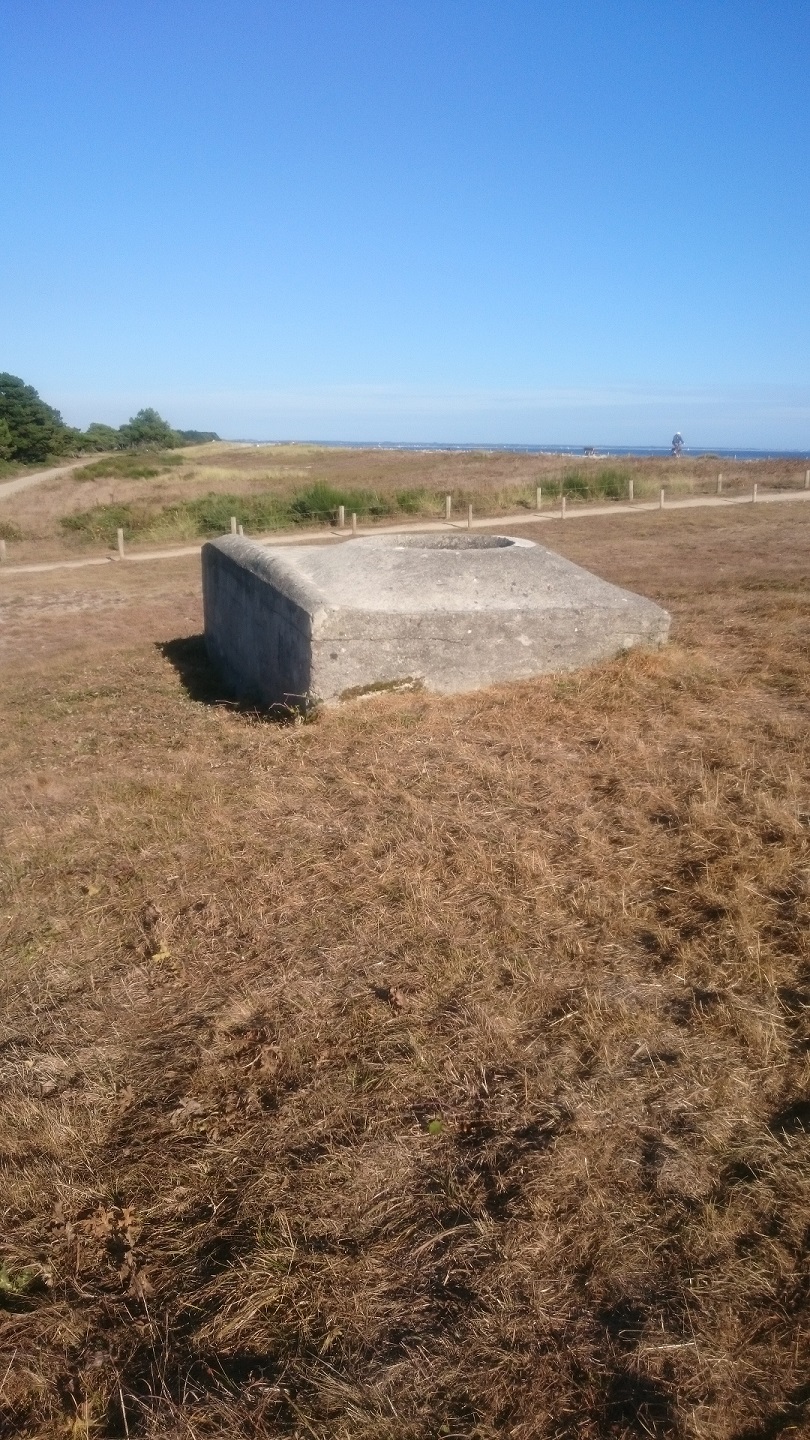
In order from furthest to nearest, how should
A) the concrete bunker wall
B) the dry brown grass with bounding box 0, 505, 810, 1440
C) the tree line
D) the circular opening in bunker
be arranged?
the tree line, the circular opening in bunker, the concrete bunker wall, the dry brown grass with bounding box 0, 505, 810, 1440

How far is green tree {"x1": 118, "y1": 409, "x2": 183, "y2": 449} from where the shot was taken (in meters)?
101

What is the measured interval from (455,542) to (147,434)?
10162 centimetres

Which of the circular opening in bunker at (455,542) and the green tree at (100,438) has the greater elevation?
the green tree at (100,438)

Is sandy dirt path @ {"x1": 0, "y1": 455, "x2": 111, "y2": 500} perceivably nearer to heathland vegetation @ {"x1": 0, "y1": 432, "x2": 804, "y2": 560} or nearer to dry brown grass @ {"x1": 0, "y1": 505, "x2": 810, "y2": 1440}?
heathland vegetation @ {"x1": 0, "y1": 432, "x2": 804, "y2": 560}

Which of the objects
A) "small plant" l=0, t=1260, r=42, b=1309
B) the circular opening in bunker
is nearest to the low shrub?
the circular opening in bunker

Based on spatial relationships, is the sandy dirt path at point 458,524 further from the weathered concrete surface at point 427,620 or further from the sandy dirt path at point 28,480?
the sandy dirt path at point 28,480

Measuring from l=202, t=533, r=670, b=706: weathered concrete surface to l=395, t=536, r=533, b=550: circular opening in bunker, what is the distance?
3.33 ft

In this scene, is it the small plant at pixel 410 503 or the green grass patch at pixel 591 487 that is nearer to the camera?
the small plant at pixel 410 503

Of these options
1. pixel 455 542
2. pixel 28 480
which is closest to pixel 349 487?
pixel 28 480

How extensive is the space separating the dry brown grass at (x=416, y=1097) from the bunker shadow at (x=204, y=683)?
1485mm

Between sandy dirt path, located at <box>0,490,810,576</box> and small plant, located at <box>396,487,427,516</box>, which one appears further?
small plant, located at <box>396,487,427,516</box>

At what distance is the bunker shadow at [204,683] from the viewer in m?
7.44

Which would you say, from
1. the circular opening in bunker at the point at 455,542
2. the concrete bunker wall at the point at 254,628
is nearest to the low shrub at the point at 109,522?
the concrete bunker wall at the point at 254,628

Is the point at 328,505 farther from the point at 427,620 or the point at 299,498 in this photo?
the point at 427,620
